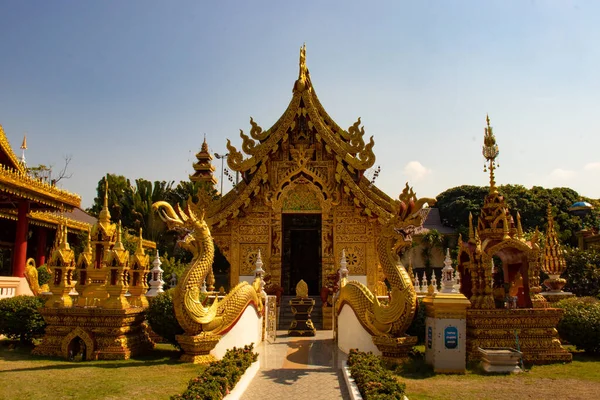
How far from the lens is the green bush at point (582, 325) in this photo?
9078 millimetres

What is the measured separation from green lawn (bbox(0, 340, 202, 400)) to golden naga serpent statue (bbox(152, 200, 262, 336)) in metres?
0.72

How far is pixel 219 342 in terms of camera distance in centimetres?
855

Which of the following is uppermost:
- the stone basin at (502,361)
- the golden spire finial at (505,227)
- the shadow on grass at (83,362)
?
the golden spire finial at (505,227)

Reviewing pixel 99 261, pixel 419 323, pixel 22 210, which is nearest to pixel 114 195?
pixel 22 210

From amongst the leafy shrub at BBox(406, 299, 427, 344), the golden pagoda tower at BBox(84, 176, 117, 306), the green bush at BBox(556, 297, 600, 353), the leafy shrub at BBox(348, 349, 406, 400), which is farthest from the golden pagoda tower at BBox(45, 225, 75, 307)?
the green bush at BBox(556, 297, 600, 353)

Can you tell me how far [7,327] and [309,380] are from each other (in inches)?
238

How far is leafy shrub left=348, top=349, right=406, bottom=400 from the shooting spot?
544cm

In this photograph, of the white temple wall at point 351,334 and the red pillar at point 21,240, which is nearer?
the white temple wall at point 351,334

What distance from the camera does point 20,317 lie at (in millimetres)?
9586

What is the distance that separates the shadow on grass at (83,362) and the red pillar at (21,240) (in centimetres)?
720

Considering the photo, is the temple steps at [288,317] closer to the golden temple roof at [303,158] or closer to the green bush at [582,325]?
the golden temple roof at [303,158]

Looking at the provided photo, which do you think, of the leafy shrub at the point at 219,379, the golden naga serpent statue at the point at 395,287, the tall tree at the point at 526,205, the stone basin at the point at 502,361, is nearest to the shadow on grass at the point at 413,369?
the golden naga serpent statue at the point at 395,287

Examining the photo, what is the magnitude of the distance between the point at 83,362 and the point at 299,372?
137 inches

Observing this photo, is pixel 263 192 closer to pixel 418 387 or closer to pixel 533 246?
pixel 533 246
